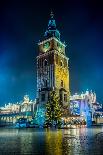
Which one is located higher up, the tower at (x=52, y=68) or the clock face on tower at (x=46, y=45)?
the clock face on tower at (x=46, y=45)

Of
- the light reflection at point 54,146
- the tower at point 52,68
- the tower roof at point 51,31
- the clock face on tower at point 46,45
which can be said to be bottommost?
the light reflection at point 54,146

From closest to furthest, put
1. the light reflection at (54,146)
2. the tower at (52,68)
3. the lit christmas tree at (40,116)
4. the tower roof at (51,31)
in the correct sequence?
the light reflection at (54,146)
the lit christmas tree at (40,116)
the tower at (52,68)
the tower roof at (51,31)

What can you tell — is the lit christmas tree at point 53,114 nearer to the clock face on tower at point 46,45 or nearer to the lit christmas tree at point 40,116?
the lit christmas tree at point 40,116

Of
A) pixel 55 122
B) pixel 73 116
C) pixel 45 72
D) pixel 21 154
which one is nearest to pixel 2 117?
pixel 45 72

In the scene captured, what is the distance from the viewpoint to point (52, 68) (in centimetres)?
10781

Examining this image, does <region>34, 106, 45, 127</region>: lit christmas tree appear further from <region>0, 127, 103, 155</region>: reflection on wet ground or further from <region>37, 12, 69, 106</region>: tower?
<region>0, 127, 103, 155</region>: reflection on wet ground

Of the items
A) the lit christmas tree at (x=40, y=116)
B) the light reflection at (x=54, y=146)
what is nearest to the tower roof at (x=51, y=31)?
the lit christmas tree at (x=40, y=116)

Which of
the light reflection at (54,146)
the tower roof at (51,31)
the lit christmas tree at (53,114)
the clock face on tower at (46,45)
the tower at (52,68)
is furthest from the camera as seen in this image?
the tower roof at (51,31)

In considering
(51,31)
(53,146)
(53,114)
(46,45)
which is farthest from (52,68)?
(53,146)

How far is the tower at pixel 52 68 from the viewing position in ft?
345

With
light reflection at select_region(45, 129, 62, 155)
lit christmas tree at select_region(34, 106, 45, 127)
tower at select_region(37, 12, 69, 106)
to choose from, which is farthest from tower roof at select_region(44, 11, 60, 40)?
light reflection at select_region(45, 129, 62, 155)

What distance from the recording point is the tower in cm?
10512

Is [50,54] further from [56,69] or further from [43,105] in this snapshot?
[43,105]

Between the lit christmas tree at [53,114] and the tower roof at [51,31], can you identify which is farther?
the tower roof at [51,31]
